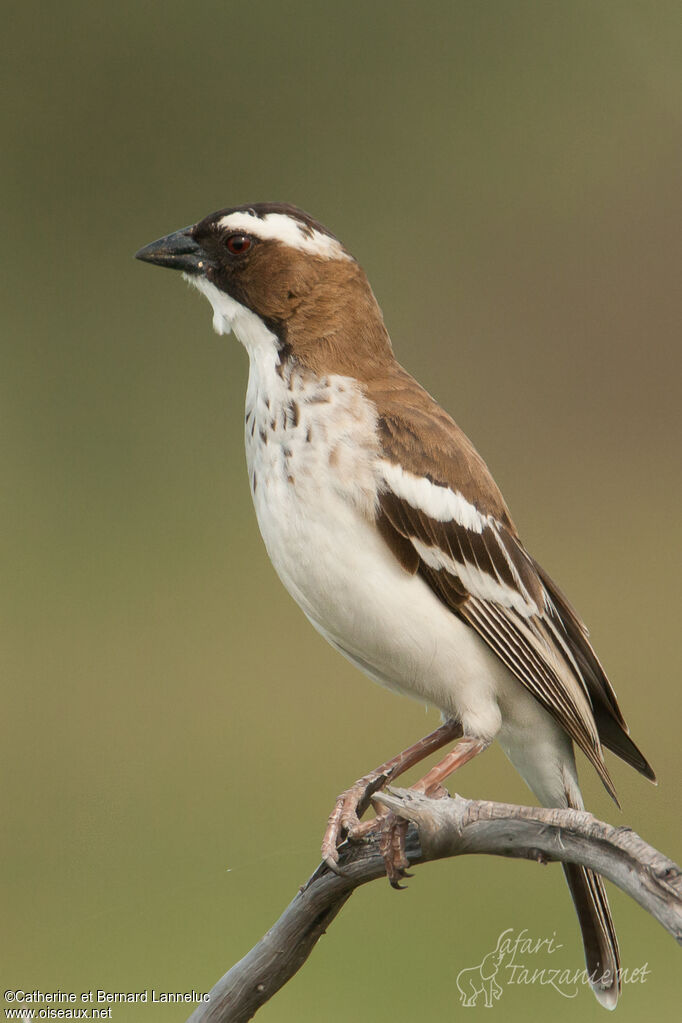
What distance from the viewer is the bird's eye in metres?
2.12

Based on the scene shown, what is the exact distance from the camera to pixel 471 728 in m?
2.09

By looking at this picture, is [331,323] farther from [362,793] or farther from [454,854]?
[454,854]

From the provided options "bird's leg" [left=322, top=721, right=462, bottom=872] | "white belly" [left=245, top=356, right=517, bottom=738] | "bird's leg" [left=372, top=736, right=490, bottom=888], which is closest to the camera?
"bird's leg" [left=372, top=736, right=490, bottom=888]

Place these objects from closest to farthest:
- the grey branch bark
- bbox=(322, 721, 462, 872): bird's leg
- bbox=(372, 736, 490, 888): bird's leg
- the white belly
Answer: the grey branch bark → bbox=(372, 736, 490, 888): bird's leg → bbox=(322, 721, 462, 872): bird's leg → the white belly

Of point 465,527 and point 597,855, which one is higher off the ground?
point 465,527

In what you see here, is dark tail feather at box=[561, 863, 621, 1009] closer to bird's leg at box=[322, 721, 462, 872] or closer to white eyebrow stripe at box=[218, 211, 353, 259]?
bird's leg at box=[322, 721, 462, 872]

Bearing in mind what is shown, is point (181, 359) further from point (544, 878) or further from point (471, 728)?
point (471, 728)

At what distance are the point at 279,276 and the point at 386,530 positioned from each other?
1.51 feet

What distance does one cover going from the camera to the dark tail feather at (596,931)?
2.09 meters

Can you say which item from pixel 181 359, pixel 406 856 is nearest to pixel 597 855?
pixel 406 856

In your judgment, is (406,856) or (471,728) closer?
(406,856)

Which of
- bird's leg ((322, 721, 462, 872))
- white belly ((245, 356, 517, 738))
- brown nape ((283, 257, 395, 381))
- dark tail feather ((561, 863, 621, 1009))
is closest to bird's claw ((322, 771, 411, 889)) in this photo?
bird's leg ((322, 721, 462, 872))

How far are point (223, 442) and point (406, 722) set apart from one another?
1.33 metres

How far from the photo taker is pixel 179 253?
2164 mm
